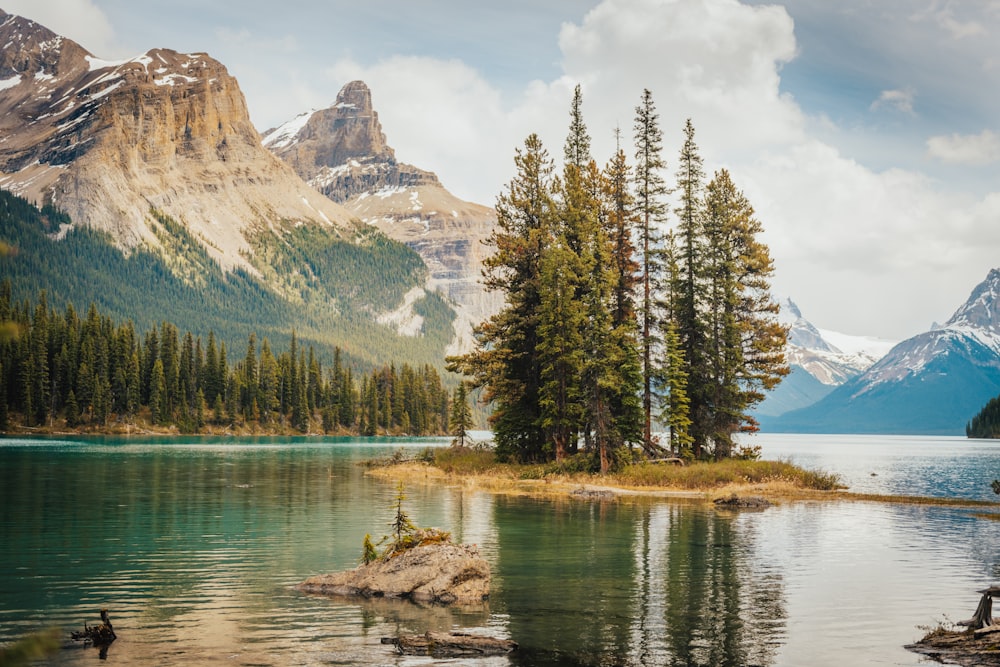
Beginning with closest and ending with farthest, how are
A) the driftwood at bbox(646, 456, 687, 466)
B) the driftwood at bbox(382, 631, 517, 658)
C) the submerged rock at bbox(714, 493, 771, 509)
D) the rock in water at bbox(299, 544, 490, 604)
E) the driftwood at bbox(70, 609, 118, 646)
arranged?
the driftwood at bbox(382, 631, 517, 658), the driftwood at bbox(70, 609, 118, 646), the rock in water at bbox(299, 544, 490, 604), the submerged rock at bbox(714, 493, 771, 509), the driftwood at bbox(646, 456, 687, 466)

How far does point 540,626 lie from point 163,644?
28.1 ft

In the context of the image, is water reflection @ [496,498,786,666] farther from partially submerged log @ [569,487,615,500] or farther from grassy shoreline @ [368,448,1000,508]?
grassy shoreline @ [368,448,1000,508]

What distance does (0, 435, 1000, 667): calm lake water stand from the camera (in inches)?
768

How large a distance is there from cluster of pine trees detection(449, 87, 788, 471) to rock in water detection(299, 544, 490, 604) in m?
38.1

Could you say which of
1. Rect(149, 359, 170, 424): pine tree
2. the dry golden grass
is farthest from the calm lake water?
Rect(149, 359, 170, 424): pine tree

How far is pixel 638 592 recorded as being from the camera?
25797mm

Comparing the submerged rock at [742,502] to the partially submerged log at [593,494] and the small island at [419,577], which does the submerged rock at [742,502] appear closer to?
the partially submerged log at [593,494]

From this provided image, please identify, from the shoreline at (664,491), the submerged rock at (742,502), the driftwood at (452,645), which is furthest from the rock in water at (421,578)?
the shoreline at (664,491)

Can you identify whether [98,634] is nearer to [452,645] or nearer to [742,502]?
[452,645]

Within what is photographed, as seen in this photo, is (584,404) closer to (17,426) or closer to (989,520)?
(989,520)

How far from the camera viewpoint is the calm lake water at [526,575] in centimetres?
1952

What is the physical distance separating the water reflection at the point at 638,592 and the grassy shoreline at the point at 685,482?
50.0 feet

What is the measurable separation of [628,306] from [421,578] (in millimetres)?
48435

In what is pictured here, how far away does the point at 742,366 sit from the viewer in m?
68.9
